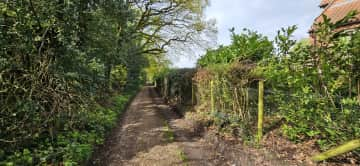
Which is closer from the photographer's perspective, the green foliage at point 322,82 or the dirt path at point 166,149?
the green foliage at point 322,82

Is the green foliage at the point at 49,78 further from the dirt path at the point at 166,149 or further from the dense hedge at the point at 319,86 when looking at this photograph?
the dense hedge at the point at 319,86

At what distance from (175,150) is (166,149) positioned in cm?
22

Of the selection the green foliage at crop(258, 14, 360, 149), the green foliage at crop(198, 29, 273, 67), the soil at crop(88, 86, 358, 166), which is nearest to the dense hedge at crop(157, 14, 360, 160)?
the green foliage at crop(258, 14, 360, 149)

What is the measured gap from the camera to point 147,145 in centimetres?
525

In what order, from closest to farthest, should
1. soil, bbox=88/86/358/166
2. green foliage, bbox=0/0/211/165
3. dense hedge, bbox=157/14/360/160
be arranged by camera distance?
dense hedge, bbox=157/14/360/160
green foliage, bbox=0/0/211/165
soil, bbox=88/86/358/166

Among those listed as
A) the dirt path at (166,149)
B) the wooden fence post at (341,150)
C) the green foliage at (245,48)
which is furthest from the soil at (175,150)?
the green foliage at (245,48)

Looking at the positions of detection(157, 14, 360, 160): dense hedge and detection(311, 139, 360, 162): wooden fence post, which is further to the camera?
detection(157, 14, 360, 160): dense hedge

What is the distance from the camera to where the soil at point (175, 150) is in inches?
164

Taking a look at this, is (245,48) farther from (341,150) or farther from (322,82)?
(341,150)

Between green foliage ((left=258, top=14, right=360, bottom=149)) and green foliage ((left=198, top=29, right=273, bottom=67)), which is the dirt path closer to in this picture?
green foliage ((left=258, top=14, right=360, bottom=149))

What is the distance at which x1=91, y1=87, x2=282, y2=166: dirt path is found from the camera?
422 cm

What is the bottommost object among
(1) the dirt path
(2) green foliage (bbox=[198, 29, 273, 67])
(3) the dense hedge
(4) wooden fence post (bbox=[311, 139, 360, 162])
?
(1) the dirt path

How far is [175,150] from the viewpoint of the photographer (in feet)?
15.7

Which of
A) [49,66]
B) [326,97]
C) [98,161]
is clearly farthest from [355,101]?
[49,66]
